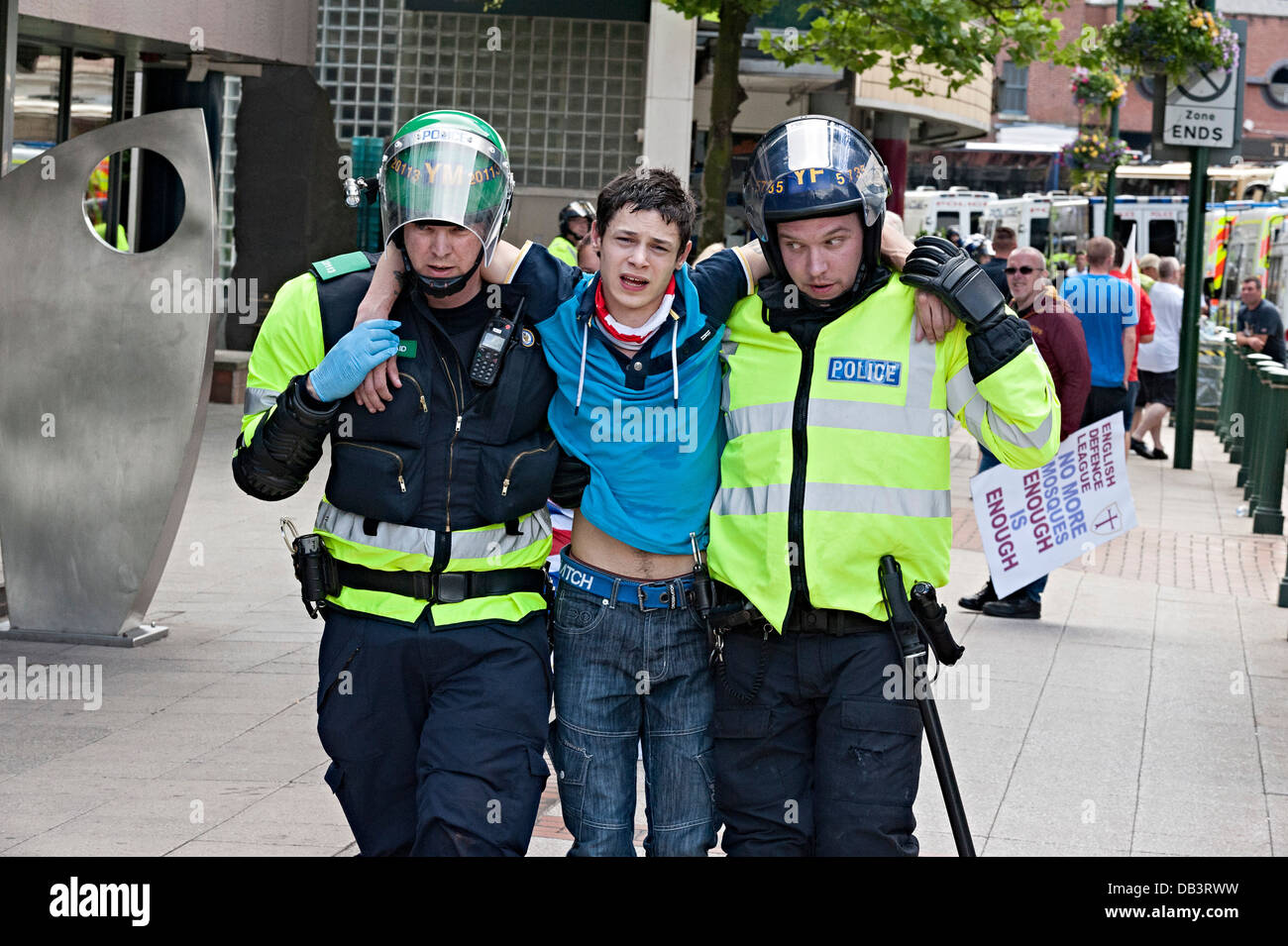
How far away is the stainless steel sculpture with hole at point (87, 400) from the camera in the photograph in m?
7.40

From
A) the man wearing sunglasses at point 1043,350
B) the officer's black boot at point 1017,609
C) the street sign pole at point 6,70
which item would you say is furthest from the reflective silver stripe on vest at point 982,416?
the street sign pole at point 6,70

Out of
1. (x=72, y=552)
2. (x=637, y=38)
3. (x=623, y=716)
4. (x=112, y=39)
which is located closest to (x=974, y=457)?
(x=637, y=38)

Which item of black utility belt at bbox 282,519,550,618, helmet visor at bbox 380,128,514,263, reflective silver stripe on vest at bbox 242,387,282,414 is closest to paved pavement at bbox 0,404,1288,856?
black utility belt at bbox 282,519,550,618

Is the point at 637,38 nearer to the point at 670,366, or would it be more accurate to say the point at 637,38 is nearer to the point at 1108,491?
the point at 1108,491

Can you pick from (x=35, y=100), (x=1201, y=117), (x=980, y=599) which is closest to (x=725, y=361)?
(x=980, y=599)

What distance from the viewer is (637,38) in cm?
1745

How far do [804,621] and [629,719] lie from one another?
48 cm

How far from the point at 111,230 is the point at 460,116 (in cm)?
1243

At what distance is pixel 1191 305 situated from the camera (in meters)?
16.2

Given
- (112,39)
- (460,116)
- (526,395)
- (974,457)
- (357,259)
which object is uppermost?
(112,39)

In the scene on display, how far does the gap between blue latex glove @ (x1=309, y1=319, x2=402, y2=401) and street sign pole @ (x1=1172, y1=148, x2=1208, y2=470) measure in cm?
1366

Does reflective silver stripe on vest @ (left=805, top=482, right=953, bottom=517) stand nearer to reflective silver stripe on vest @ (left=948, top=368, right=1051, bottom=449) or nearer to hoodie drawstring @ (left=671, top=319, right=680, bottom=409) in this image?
reflective silver stripe on vest @ (left=948, top=368, right=1051, bottom=449)

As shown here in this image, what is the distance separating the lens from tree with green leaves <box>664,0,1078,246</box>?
13359 millimetres
